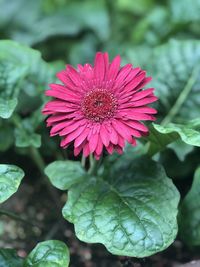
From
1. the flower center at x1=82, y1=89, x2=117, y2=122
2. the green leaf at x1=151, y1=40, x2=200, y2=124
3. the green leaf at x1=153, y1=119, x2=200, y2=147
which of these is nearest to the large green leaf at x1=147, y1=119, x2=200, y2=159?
the green leaf at x1=153, y1=119, x2=200, y2=147

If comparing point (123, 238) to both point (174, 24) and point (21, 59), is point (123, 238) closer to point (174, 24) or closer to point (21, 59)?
point (21, 59)

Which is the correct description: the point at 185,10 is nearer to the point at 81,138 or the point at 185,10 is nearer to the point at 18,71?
the point at 18,71

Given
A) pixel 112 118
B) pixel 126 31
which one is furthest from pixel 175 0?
pixel 112 118

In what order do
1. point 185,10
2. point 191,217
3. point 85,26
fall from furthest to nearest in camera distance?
point 85,26
point 185,10
point 191,217

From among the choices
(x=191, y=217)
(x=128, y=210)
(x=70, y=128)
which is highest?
(x=70, y=128)

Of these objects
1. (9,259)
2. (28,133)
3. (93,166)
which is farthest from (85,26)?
(9,259)
